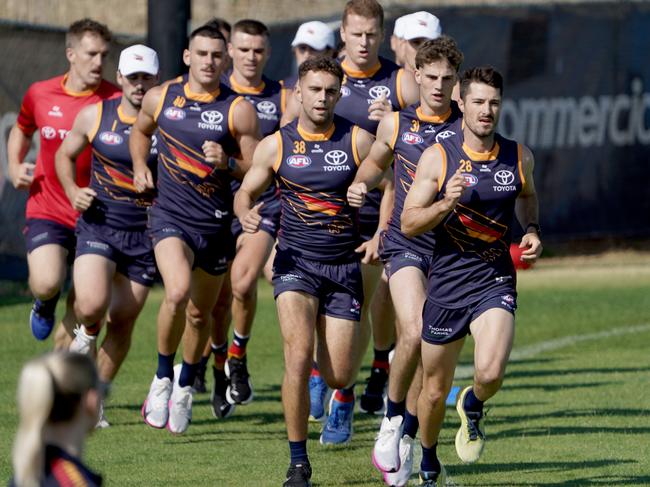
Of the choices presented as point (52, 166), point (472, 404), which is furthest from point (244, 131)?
point (472, 404)

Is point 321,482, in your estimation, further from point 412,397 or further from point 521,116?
point 521,116

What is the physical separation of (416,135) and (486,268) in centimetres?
142

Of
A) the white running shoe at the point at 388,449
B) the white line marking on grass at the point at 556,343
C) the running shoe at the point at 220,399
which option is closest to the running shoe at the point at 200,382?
the running shoe at the point at 220,399

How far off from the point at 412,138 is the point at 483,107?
1.25 meters

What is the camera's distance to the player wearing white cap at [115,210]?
10141mm

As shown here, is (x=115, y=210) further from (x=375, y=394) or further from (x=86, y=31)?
(x=375, y=394)

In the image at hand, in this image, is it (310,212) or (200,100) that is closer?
(310,212)

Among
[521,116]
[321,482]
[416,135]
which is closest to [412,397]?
[321,482]

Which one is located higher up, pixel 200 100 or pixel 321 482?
pixel 200 100

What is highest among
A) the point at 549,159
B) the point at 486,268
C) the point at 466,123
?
the point at 466,123

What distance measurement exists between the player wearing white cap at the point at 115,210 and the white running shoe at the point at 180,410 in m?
0.58

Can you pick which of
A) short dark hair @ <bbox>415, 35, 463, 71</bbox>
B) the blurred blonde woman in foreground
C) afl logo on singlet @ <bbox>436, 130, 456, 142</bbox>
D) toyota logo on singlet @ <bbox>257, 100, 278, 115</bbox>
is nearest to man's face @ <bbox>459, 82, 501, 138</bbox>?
afl logo on singlet @ <bbox>436, 130, 456, 142</bbox>

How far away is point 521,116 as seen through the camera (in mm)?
19188

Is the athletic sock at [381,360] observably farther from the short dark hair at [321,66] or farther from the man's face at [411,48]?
the short dark hair at [321,66]
